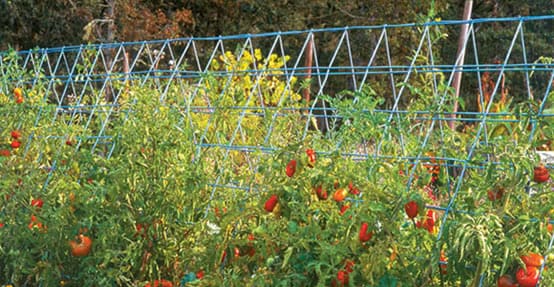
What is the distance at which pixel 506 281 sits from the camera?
6.90ft

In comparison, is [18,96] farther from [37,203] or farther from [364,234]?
[364,234]

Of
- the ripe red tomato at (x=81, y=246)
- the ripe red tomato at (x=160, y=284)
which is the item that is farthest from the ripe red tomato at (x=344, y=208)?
the ripe red tomato at (x=81, y=246)

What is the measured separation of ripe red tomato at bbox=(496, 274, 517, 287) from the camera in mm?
2090

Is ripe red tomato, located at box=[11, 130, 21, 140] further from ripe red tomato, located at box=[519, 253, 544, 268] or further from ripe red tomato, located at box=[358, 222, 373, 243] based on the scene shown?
ripe red tomato, located at box=[519, 253, 544, 268]

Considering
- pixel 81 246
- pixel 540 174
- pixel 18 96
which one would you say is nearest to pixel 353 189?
pixel 540 174

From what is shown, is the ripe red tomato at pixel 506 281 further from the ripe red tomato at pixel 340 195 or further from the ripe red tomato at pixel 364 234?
the ripe red tomato at pixel 340 195

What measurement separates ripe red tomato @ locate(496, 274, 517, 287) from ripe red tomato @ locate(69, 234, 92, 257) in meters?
1.50

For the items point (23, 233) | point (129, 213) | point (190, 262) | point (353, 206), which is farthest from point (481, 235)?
point (23, 233)

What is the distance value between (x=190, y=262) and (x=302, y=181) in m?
0.61

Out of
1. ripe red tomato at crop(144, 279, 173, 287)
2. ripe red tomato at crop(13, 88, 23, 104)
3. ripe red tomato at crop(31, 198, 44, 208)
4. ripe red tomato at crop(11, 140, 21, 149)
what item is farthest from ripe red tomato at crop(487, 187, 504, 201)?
ripe red tomato at crop(13, 88, 23, 104)

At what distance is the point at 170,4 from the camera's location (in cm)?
1105

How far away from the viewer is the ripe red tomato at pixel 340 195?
241 cm

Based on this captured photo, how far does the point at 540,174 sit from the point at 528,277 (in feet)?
0.88

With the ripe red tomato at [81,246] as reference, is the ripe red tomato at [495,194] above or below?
above
